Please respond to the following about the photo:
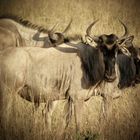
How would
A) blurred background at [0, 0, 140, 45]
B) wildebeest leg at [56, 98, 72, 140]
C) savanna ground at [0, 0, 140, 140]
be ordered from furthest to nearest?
1. blurred background at [0, 0, 140, 45]
2. wildebeest leg at [56, 98, 72, 140]
3. savanna ground at [0, 0, 140, 140]

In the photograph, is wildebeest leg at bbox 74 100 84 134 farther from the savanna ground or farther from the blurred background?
the blurred background

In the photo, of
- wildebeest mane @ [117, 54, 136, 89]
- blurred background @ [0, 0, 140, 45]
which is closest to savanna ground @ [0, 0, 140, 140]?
blurred background @ [0, 0, 140, 45]

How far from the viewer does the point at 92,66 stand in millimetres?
9172

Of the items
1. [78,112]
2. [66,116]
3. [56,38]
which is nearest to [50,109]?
[66,116]

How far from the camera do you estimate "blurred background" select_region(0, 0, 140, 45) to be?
1200 centimetres

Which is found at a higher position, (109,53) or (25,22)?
(25,22)

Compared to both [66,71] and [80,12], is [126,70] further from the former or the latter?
[80,12]

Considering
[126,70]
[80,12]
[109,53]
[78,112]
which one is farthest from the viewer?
[80,12]

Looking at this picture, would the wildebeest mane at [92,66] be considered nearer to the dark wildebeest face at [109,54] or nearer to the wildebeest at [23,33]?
the dark wildebeest face at [109,54]

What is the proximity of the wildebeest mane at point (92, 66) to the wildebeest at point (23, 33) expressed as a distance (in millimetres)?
851

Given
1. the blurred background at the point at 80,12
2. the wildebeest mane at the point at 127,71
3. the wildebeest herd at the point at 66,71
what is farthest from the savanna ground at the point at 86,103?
the wildebeest mane at the point at 127,71

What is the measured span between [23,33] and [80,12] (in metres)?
2.54

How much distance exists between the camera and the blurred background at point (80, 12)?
1200 centimetres

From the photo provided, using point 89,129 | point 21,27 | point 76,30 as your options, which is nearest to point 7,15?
point 21,27
